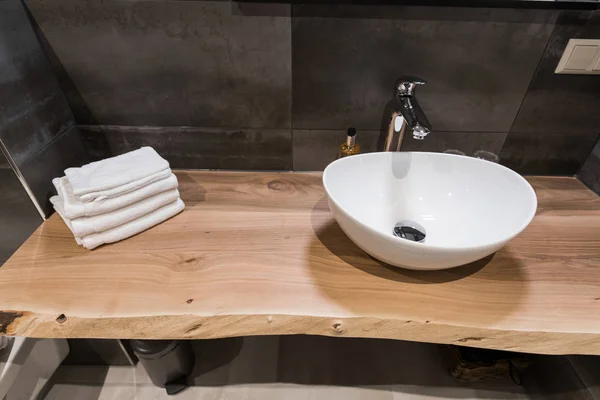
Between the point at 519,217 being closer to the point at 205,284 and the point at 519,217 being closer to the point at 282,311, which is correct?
the point at 282,311

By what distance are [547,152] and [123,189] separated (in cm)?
120

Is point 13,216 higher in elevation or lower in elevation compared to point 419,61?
lower

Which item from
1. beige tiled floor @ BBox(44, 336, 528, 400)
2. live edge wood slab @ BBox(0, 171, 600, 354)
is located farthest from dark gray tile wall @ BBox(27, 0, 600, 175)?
beige tiled floor @ BBox(44, 336, 528, 400)

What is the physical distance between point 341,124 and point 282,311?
57 cm

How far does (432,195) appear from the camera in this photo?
85 cm

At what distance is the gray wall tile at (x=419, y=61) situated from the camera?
0.79 meters

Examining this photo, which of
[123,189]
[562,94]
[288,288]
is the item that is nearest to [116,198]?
[123,189]

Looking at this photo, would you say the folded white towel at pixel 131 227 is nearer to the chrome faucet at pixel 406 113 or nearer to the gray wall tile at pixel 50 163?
the gray wall tile at pixel 50 163

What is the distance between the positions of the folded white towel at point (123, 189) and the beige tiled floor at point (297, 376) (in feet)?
2.78

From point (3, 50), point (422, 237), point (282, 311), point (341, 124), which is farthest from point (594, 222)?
point (3, 50)

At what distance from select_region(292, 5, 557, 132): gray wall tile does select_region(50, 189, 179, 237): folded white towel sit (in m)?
0.42

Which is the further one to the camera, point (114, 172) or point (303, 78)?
point (303, 78)

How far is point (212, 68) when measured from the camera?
0.86 m

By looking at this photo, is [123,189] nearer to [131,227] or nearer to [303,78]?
[131,227]
